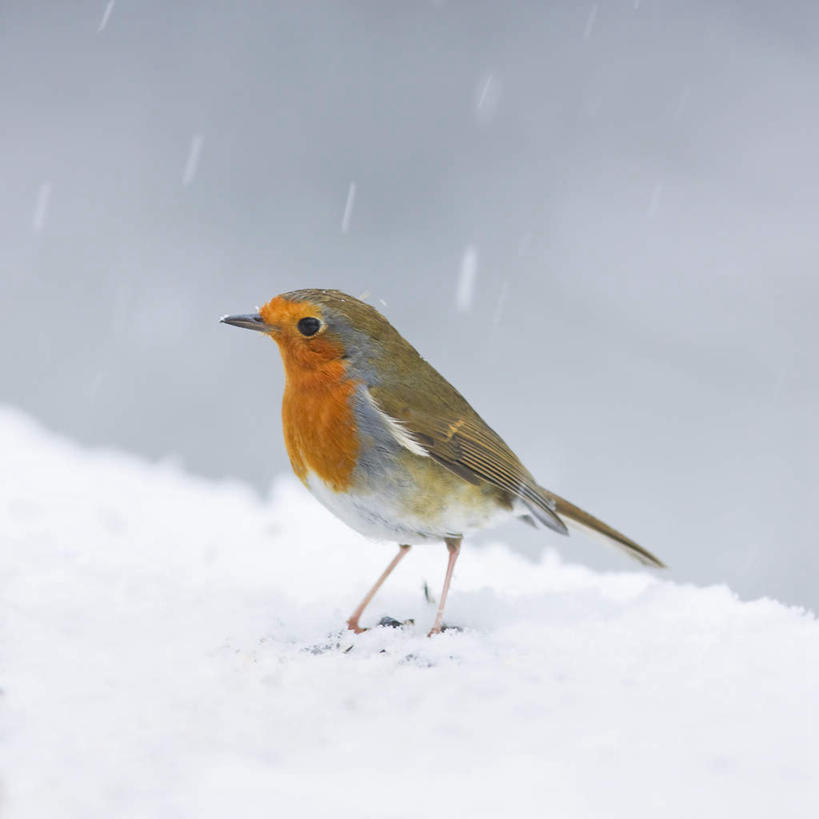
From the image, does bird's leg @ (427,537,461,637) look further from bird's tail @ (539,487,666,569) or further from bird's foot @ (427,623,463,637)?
bird's tail @ (539,487,666,569)

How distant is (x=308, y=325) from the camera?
3.11 metres

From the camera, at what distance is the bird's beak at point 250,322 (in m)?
3.07

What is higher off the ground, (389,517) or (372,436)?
(372,436)

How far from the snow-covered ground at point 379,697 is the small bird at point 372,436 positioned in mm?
376

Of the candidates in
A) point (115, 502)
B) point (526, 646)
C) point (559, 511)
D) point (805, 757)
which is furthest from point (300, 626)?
point (115, 502)

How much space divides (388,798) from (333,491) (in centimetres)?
125

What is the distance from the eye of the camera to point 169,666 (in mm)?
2625

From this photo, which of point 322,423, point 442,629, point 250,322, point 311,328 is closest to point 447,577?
point 442,629

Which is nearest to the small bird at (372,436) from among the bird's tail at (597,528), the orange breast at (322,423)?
the orange breast at (322,423)

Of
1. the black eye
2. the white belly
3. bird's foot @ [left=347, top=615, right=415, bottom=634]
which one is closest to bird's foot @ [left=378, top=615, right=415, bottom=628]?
bird's foot @ [left=347, top=615, right=415, bottom=634]

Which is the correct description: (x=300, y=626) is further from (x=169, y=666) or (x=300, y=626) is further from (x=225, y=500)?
(x=225, y=500)

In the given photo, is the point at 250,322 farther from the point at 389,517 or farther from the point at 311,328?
the point at 389,517

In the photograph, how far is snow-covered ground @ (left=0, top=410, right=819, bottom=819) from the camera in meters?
1.90

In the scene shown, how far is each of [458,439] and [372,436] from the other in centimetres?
35
